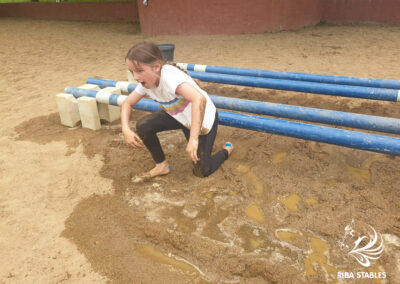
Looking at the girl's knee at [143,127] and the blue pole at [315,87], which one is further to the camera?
the blue pole at [315,87]

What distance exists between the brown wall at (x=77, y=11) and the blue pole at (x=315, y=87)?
687cm

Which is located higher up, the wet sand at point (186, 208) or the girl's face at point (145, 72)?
the girl's face at point (145, 72)

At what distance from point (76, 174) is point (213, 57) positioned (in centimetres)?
380

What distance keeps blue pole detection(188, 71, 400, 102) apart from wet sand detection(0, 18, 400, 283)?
0.39 m

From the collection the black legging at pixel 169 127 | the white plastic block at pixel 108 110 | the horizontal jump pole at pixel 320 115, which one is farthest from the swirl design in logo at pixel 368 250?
the white plastic block at pixel 108 110

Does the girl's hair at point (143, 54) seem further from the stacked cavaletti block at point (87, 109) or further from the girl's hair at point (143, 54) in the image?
the stacked cavaletti block at point (87, 109)

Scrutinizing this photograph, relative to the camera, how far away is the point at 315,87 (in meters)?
2.81

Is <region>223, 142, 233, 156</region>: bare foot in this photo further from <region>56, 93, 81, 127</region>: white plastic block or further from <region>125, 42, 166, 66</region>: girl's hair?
<region>56, 93, 81, 127</region>: white plastic block

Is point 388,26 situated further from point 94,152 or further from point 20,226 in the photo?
point 20,226

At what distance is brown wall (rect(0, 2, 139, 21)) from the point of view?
359 inches

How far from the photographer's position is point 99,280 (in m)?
1.38

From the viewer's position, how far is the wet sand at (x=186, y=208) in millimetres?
1427

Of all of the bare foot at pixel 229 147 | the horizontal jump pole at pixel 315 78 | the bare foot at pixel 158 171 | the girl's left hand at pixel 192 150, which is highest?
the girl's left hand at pixel 192 150

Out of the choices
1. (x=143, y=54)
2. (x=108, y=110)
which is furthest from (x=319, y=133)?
(x=108, y=110)
